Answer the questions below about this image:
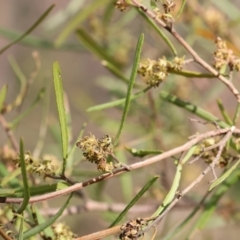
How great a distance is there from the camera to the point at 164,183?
0.93m

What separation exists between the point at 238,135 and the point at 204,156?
0.06 meters

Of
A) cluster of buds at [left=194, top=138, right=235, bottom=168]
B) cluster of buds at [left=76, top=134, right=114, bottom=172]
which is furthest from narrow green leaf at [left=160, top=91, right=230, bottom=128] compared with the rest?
cluster of buds at [left=76, top=134, right=114, bottom=172]

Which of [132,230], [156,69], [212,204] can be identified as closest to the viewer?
[132,230]

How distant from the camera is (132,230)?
40 centimetres

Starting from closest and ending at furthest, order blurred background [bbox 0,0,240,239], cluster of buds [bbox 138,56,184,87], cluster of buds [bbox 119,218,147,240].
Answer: cluster of buds [bbox 119,218,147,240], cluster of buds [bbox 138,56,184,87], blurred background [bbox 0,0,240,239]

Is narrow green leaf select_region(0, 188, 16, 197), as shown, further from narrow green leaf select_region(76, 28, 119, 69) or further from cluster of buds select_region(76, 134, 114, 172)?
narrow green leaf select_region(76, 28, 119, 69)

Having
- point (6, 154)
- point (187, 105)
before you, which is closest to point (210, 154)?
point (187, 105)

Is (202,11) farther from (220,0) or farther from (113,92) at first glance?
(113,92)

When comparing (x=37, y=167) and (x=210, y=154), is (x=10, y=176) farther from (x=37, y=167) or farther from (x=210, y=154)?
(x=210, y=154)

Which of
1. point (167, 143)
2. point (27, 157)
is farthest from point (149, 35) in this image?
point (27, 157)

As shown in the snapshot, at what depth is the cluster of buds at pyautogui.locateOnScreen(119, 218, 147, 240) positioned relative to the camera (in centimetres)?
39

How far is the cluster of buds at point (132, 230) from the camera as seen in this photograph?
394 mm

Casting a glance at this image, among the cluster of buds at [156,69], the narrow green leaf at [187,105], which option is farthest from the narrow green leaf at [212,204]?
the cluster of buds at [156,69]

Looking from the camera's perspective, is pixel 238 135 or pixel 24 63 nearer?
pixel 238 135
